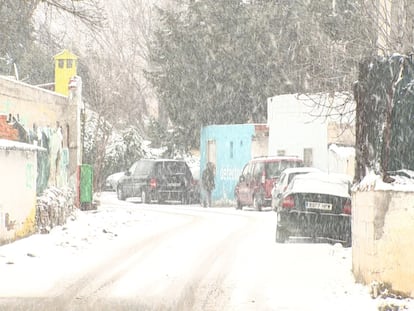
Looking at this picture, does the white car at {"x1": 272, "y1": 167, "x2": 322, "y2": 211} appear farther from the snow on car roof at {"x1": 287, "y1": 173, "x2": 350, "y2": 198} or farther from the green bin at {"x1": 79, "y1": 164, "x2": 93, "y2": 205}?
the snow on car roof at {"x1": 287, "y1": 173, "x2": 350, "y2": 198}

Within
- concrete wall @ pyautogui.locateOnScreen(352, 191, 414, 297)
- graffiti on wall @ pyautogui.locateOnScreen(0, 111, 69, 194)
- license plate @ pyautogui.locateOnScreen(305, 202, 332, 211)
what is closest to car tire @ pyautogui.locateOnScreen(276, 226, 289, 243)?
license plate @ pyautogui.locateOnScreen(305, 202, 332, 211)

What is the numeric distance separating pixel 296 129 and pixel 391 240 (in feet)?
75.1

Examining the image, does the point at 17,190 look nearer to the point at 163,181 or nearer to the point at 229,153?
the point at 163,181

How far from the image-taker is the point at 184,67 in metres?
41.5

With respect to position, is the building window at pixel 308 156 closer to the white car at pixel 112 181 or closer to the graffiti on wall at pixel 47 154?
the graffiti on wall at pixel 47 154

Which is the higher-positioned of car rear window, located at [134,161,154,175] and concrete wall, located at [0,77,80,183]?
concrete wall, located at [0,77,80,183]

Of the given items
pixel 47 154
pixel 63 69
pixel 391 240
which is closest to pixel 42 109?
pixel 47 154

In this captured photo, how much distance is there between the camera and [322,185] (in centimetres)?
A: 1733

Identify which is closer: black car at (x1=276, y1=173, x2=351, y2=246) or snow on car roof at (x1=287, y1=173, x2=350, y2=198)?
black car at (x1=276, y1=173, x2=351, y2=246)

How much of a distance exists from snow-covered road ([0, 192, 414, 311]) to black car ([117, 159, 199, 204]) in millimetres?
14359

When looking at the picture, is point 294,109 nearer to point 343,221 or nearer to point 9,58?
point 9,58

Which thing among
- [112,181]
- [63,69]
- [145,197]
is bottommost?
[145,197]

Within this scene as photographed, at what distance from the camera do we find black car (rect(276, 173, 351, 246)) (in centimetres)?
1689

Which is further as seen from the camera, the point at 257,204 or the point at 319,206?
the point at 257,204
